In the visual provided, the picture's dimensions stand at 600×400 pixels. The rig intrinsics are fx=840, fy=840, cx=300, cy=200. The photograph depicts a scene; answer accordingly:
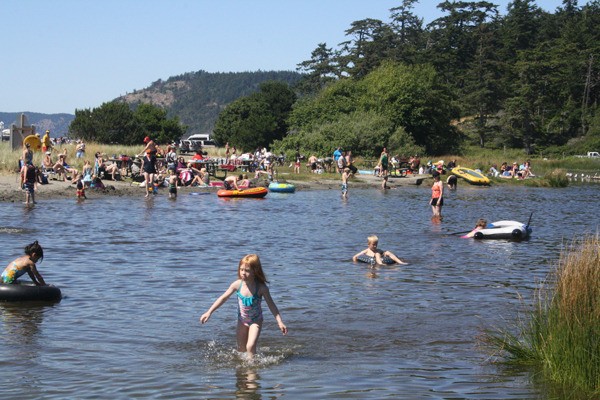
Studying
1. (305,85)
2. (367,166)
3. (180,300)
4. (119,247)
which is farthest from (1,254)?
(305,85)

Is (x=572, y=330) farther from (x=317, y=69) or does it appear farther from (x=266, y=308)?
(x=317, y=69)

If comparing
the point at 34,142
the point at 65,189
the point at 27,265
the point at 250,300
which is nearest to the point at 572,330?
the point at 250,300

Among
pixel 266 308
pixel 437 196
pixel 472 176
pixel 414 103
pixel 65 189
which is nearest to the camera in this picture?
pixel 266 308

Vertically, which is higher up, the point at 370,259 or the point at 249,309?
the point at 249,309

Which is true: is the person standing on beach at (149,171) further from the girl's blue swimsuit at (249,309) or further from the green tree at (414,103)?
the green tree at (414,103)

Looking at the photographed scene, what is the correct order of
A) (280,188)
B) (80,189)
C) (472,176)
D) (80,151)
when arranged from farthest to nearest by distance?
(472,176) < (80,151) < (280,188) < (80,189)

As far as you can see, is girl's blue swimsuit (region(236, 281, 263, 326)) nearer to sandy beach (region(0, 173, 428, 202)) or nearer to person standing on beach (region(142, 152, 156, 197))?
sandy beach (region(0, 173, 428, 202))

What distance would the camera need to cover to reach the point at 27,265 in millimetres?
12805

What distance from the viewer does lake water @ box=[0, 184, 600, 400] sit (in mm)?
9383

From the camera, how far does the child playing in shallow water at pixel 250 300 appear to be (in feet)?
31.6

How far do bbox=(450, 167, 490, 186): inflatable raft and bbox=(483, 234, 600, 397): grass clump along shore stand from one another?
148ft

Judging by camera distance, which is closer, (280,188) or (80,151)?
(280,188)

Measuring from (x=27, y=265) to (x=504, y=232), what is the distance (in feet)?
47.3

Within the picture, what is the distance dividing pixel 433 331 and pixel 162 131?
A: 8212cm
